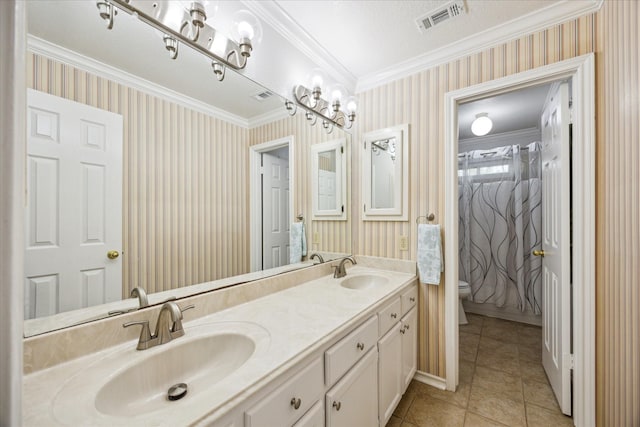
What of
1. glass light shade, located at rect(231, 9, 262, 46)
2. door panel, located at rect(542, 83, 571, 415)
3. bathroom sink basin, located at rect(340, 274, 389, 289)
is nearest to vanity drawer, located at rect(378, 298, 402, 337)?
bathroom sink basin, located at rect(340, 274, 389, 289)

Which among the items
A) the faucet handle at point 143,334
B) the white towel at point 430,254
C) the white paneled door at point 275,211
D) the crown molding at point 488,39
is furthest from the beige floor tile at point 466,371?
the crown molding at point 488,39

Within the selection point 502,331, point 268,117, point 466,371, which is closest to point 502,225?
point 502,331

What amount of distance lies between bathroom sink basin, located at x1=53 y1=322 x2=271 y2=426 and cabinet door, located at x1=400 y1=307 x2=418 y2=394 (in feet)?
3.66

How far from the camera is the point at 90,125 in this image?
88 centimetres

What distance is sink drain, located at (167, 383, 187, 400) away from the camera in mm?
776

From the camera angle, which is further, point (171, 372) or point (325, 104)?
point (325, 104)

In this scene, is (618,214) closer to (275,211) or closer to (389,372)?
(389,372)

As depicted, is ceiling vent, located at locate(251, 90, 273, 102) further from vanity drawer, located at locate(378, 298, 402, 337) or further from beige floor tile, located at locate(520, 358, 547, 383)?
beige floor tile, located at locate(520, 358, 547, 383)

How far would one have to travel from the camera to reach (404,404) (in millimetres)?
1725

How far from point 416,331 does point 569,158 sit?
1.49 metres

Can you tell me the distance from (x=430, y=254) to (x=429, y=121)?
3.20 feet

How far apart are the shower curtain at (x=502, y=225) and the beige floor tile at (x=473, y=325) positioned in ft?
0.70

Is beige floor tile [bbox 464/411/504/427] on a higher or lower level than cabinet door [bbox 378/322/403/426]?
lower


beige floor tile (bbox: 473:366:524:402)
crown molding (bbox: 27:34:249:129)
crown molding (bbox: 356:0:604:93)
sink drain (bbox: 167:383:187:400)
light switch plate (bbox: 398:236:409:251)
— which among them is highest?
crown molding (bbox: 356:0:604:93)
